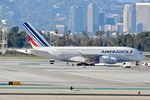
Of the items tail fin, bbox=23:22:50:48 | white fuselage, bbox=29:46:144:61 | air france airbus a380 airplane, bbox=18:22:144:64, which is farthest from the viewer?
tail fin, bbox=23:22:50:48

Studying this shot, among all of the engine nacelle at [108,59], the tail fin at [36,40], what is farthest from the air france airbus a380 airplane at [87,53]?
the tail fin at [36,40]

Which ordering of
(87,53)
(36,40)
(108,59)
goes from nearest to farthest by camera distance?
1. (108,59)
2. (87,53)
3. (36,40)

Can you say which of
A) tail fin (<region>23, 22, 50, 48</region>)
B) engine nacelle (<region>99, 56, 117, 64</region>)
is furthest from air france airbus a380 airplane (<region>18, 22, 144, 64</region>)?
tail fin (<region>23, 22, 50, 48</region>)

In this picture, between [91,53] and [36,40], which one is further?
[36,40]

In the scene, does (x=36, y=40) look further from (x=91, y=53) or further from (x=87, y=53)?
(x=91, y=53)

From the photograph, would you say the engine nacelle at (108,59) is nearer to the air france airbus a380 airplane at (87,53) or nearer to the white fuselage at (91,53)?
the air france airbus a380 airplane at (87,53)

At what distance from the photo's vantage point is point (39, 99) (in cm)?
4128

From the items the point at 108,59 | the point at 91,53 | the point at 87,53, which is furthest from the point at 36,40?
the point at 108,59

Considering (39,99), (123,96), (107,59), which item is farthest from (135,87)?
(107,59)

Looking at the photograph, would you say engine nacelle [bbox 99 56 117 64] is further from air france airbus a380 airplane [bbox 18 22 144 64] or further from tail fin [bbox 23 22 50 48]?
tail fin [bbox 23 22 50 48]

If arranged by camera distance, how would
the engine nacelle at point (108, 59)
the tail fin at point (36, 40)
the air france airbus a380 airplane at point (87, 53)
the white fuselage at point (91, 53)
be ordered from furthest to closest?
the tail fin at point (36, 40)
the white fuselage at point (91, 53)
the air france airbus a380 airplane at point (87, 53)
the engine nacelle at point (108, 59)

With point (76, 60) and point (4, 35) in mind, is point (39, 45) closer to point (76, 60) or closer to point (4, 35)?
point (76, 60)

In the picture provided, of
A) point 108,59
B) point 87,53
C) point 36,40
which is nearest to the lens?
point 108,59

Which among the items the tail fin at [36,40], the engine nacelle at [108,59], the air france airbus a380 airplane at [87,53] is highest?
the tail fin at [36,40]
